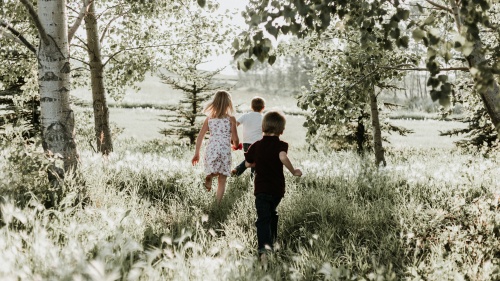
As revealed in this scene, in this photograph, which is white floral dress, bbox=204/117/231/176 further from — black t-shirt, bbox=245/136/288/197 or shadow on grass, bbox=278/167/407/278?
black t-shirt, bbox=245/136/288/197

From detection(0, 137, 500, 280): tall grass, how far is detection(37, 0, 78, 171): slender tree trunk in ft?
2.14

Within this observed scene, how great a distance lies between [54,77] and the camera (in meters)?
4.87

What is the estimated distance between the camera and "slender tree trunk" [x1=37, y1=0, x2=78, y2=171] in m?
4.84

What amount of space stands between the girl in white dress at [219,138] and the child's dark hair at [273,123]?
5.74 feet

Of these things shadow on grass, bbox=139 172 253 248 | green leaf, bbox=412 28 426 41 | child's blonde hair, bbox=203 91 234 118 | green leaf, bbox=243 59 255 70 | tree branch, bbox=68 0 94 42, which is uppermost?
tree branch, bbox=68 0 94 42

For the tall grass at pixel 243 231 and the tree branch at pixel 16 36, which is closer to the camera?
the tall grass at pixel 243 231

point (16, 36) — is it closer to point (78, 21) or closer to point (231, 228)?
point (78, 21)

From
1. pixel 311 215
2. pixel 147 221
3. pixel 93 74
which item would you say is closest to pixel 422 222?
pixel 311 215

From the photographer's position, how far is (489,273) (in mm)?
3400

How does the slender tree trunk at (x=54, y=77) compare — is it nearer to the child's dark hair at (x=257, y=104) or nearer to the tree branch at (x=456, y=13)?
the child's dark hair at (x=257, y=104)

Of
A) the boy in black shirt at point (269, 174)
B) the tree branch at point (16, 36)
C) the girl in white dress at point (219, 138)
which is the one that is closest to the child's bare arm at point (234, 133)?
the girl in white dress at point (219, 138)

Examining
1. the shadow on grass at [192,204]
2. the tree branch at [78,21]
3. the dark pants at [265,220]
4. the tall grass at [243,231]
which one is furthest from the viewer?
the tree branch at [78,21]

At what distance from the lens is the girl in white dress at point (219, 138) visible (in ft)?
20.7

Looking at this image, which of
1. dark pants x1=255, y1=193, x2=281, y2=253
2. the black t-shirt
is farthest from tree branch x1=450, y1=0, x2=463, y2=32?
dark pants x1=255, y1=193, x2=281, y2=253
